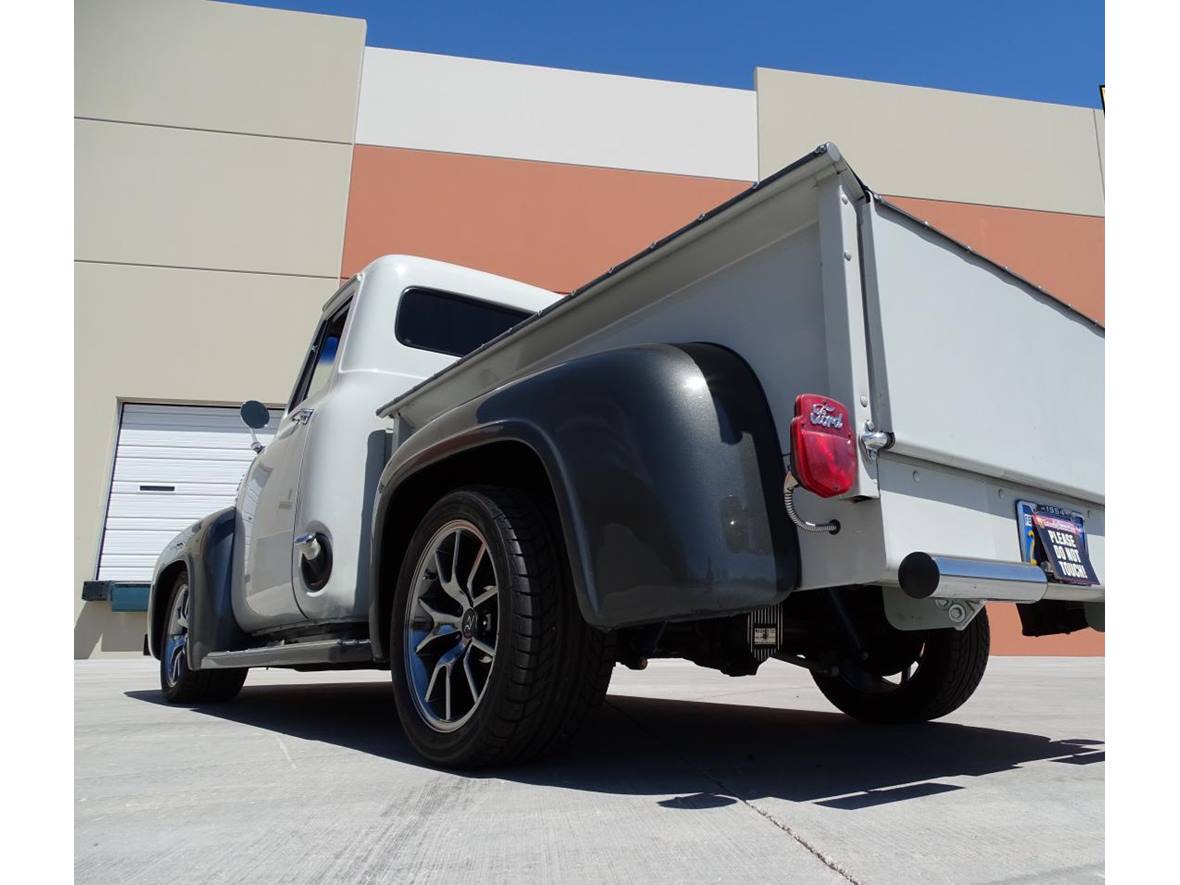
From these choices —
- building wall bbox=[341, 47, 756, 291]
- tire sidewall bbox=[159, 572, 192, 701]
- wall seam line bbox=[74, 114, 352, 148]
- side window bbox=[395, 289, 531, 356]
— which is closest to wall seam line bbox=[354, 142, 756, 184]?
building wall bbox=[341, 47, 756, 291]

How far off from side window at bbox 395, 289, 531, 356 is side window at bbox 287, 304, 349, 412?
31 centimetres

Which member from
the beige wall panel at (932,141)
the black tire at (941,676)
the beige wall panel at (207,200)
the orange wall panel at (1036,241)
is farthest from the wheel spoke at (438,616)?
the orange wall panel at (1036,241)

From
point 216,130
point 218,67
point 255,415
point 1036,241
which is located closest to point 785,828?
point 255,415

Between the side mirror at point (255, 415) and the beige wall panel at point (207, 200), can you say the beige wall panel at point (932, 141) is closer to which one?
the beige wall panel at point (207, 200)

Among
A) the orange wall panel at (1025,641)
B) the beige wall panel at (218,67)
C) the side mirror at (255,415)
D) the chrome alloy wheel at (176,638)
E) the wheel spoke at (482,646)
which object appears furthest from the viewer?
the beige wall panel at (218,67)

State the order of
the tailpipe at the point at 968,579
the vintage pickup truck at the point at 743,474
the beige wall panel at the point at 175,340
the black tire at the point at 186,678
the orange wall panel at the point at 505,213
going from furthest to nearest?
1. the orange wall panel at the point at 505,213
2. the beige wall panel at the point at 175,340
3. the black tire at the point at 186,678
4. the vintage pickup truck at the point at 743,474
5. the tailpipe at the point at 968,579

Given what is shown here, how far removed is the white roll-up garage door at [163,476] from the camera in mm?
10039

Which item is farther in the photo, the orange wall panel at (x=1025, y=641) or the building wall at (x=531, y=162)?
the building wall at (x=531, y=162)

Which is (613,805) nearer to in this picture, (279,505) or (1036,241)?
(279,505)

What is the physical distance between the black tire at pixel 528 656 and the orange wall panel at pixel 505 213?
359 inches

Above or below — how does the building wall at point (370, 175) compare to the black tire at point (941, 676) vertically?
above

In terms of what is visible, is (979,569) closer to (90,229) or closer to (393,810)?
(393,810)

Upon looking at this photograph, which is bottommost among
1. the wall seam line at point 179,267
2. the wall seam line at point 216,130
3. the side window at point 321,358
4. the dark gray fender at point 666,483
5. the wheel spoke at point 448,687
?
the wheel spoke at point 448,687

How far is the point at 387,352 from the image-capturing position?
12.6 ft
